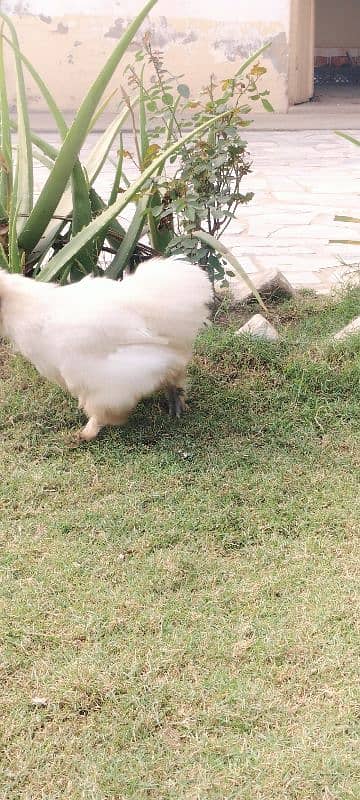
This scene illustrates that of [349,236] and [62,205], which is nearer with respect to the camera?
[62,205]

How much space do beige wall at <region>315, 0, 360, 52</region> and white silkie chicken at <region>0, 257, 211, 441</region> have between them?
57.4ft

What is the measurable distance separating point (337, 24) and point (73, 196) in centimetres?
1711

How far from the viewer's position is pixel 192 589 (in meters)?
2.64

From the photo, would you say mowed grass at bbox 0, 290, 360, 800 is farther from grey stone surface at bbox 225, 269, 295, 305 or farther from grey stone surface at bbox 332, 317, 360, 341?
grey stone surface at bbox 225, 269, 295, 305

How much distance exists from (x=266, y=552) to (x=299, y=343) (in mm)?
1668

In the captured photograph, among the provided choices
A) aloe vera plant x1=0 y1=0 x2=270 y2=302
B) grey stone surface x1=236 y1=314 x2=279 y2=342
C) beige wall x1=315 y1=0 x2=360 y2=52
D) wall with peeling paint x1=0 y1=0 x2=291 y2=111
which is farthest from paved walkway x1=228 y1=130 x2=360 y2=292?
beige wall x1=315 y1=0 x2=360 y2=52

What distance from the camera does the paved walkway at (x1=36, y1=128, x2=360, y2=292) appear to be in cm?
569

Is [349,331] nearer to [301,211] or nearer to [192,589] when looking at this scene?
[192,589]

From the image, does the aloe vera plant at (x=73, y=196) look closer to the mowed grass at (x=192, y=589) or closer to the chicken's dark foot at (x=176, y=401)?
the mowed grass at (x=192, y=589)

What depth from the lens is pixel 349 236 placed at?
6219 mm

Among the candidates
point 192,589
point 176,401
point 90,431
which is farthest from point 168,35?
point 192,589

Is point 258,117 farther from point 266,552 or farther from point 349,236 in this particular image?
point 266,552

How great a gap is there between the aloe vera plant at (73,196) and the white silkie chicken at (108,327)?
546mm

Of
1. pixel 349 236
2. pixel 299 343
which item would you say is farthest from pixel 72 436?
pixel 349 236
